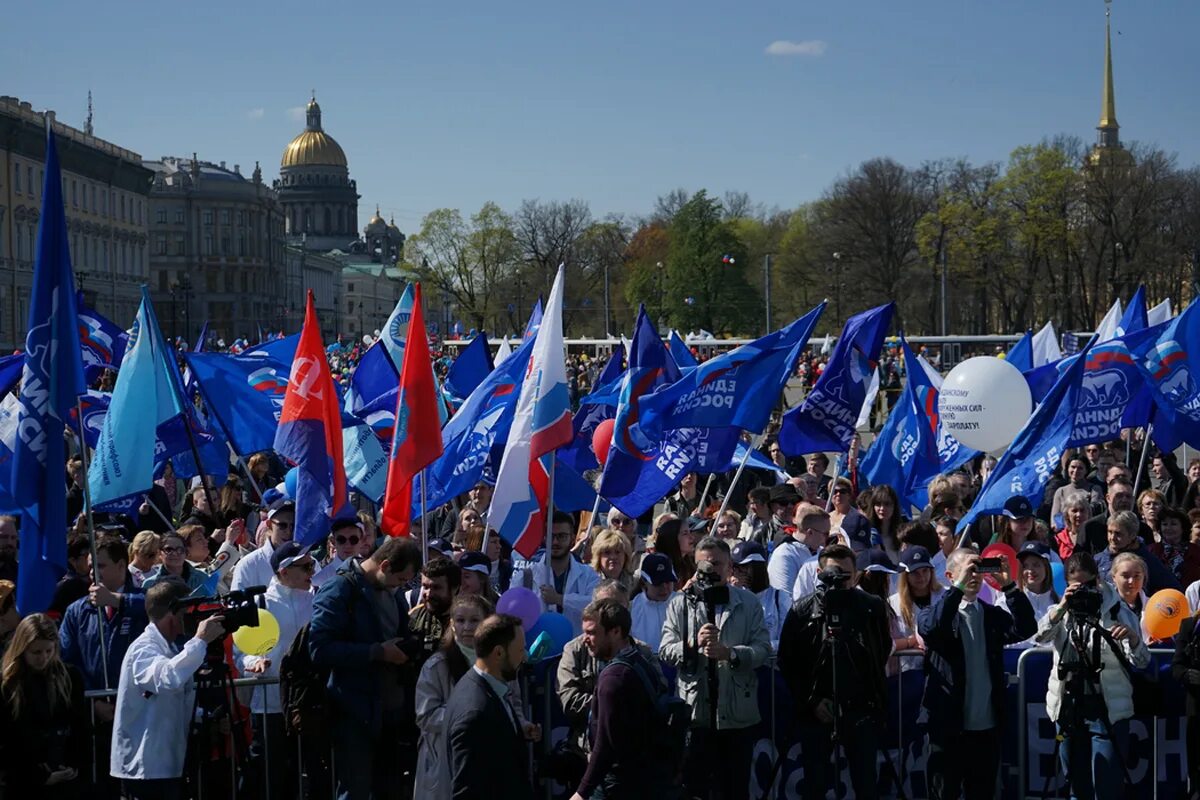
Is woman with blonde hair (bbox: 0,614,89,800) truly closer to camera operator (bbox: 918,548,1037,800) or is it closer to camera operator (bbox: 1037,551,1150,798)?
camera operator (bbox: 918,548,1037,800)

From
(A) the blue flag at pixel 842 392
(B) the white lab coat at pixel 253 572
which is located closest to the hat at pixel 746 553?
(B) the white lab coat at pixel 253 572

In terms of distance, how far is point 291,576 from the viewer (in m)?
8.20

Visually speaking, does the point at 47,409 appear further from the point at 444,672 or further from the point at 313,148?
the point at 313,148

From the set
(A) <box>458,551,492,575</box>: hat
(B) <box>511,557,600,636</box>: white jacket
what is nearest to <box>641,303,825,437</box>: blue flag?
(B) <box>511,557,600,636</box>: white jacket

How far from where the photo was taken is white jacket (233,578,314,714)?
25.9ft

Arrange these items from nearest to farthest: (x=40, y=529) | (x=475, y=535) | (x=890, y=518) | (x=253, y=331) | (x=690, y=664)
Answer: (x=690, y=664) < (x=40, y=529) < (x=475, y=535) < (x=890, y=518) < (x=253, y=331)

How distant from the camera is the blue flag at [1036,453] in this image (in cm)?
1081

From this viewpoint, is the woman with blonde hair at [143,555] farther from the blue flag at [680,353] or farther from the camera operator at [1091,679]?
the blue flag at [680,353]

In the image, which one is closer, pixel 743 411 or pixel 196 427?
pixel 743 411

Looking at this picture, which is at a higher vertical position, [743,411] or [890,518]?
[743,411]

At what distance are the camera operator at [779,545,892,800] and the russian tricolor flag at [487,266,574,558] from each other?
216cm

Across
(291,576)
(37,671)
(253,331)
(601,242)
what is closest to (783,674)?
(291,576)

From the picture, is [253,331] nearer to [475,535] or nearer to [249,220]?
[249,220]

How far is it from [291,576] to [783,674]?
2.52m
